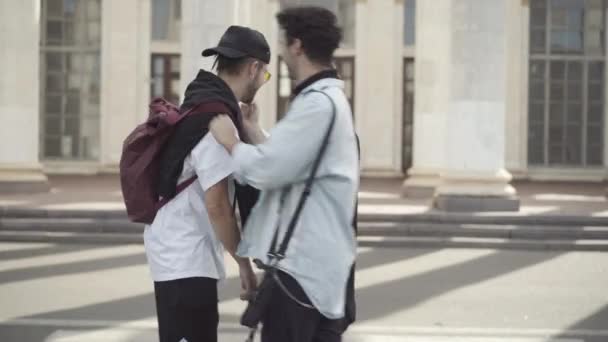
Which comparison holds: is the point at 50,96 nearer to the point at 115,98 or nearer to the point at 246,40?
the point at 115,98

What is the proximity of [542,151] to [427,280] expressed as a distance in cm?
1583

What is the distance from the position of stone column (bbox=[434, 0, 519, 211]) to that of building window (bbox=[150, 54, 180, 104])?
11317 mm

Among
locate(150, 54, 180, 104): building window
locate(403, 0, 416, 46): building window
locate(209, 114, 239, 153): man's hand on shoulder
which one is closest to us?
locate(209, 114, 239, 153): man's hand on shoulder

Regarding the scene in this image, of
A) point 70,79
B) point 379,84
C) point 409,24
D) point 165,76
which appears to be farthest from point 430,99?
point 70,79

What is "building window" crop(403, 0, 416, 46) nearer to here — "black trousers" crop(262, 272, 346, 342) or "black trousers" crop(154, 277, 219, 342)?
"black trousers" crop(154, 277, 219, 342)

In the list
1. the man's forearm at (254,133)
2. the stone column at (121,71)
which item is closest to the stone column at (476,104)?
the stone column at (121,71)

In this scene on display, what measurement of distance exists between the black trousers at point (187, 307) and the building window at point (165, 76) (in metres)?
22.1

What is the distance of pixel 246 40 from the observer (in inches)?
154

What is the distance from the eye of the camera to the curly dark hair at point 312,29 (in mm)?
3562

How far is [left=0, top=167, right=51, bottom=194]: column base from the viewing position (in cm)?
1864

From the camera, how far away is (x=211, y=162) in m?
3.80

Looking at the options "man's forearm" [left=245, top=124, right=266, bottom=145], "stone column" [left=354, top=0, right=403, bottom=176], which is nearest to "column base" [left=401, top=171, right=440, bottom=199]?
"stone column" [left=354, top=0, right=403, bottom=176]

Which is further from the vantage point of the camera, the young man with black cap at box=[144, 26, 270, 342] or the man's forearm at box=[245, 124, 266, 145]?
the man's forearm at box=[245, 124, 266, 145]

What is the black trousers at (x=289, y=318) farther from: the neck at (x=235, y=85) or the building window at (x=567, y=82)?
the building window at (x=567, y=82)
